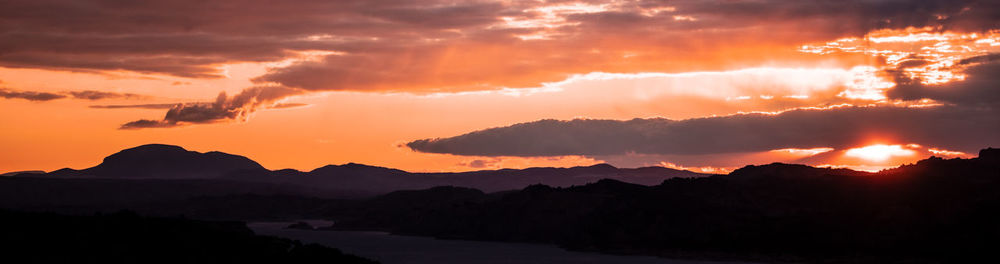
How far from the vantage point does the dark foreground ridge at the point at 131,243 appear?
255 ft

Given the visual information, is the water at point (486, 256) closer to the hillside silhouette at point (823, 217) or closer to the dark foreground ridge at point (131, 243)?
the hillside silhouette at point (823, 217)

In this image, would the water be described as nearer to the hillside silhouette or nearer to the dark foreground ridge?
the hillside silhouette

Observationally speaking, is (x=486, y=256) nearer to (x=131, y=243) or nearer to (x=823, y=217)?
(x=823, y=217)

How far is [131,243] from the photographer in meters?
83.8

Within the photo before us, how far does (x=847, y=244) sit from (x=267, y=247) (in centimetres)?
9167

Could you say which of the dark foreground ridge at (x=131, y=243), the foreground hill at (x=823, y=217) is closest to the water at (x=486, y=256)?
the foreground hill at (x=823, y=217)

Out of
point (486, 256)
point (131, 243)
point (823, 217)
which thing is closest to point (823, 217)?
point (823, 217)

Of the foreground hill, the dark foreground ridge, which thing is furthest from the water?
the dark foreground ridge

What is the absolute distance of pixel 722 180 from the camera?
187500 millimetres

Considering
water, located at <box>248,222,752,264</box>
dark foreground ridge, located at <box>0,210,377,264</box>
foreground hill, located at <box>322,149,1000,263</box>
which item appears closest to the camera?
dark foreground ridge, located at <box>0,210,377,264</box>

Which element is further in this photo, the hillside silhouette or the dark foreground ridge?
the hillside silhouette

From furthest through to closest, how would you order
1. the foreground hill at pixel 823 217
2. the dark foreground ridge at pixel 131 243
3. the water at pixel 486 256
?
the water at pixel 486 256
the foreground hill at pixel 823 217
the dark foreground ridge at pixel 131 243

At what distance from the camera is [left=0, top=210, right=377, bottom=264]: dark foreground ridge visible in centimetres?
7775

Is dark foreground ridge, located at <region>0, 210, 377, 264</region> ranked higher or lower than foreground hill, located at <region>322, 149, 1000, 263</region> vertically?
lower
